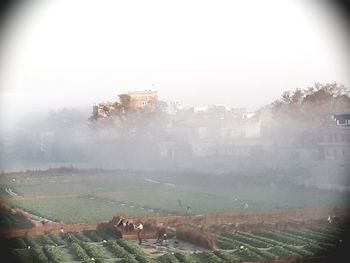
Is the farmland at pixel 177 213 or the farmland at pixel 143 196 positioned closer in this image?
the farmland at pixel 177 213

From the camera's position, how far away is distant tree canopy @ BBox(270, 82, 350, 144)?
21078 mm

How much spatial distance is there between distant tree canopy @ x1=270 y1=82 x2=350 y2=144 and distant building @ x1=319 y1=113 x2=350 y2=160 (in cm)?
198

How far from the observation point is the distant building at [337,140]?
17.7 m

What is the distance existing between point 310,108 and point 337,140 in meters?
3.61

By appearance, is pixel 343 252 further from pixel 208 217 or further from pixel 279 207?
pixel 279 207

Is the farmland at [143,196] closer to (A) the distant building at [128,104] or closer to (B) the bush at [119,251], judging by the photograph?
(B) the bush at [119,251]

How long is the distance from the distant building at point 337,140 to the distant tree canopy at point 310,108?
1976mm

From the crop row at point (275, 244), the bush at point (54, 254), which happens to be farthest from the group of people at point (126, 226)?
the crop row at point (275, 244)

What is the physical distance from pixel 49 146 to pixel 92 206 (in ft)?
47.0

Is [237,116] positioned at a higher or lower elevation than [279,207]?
higher

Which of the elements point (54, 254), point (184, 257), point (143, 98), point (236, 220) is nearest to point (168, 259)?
point (184, 257)

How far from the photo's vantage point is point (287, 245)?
8.34 meters

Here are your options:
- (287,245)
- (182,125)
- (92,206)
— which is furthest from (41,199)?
(182,125)

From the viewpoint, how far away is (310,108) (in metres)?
21.5
